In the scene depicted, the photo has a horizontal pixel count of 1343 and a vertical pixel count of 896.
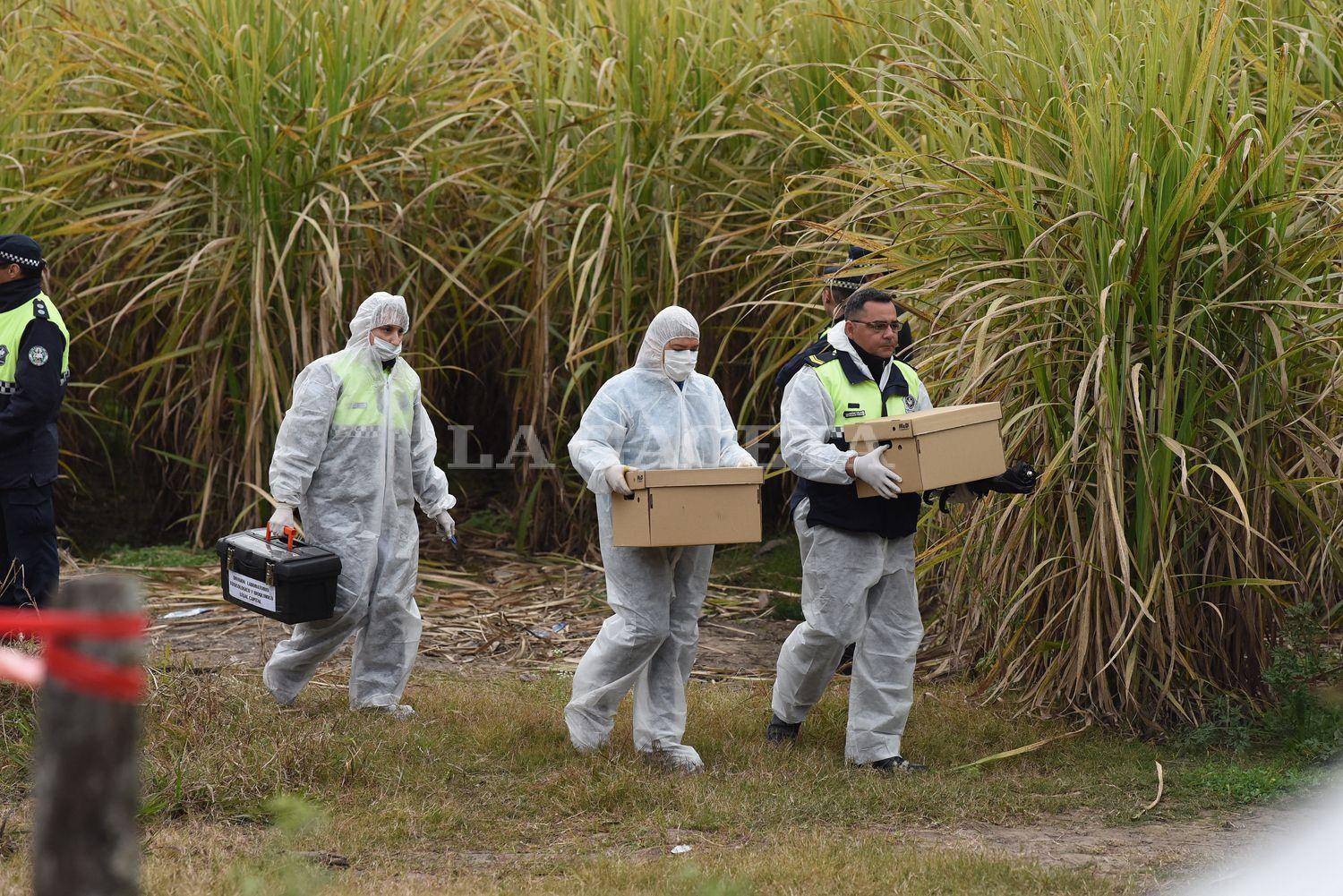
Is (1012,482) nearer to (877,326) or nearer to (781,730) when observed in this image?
(877,326)

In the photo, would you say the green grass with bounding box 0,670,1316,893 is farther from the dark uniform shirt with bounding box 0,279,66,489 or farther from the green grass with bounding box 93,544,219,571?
the green grass with bounding box 93,544,219,571

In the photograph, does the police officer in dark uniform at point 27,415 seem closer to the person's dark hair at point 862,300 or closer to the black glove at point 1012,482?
the person's dark hair at point 862,300

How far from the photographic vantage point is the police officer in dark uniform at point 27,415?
239 inches

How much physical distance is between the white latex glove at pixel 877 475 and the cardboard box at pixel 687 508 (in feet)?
1.19

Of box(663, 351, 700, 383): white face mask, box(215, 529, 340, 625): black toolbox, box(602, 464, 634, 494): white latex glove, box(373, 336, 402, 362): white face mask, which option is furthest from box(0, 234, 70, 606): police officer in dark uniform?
box(663, 351, 700, 383): white face mask

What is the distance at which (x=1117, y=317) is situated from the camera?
18.4ft

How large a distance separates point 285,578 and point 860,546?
215cm

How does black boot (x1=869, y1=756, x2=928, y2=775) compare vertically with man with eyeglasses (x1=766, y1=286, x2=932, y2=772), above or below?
below

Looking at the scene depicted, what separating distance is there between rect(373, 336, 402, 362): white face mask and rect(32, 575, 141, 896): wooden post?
3.98 m

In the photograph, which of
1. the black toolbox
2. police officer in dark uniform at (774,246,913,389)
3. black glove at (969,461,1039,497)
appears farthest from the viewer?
police officer in dark uniform at (774,246,913,389)

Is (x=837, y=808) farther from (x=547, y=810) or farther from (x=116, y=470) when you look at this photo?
(x=116, y=470)

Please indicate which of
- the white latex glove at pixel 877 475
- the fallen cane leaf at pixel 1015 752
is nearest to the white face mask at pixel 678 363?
the white latex glove at pixel 877 475

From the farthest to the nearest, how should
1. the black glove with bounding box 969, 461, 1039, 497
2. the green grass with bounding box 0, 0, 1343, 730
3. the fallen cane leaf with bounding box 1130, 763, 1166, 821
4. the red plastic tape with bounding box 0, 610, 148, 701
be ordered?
the green grass with bounding box 0, 0, 1343, 730
the black glove with bounding box 969, 461, 1039, 497
the fallen cane leaf with bounding box 1130, 763, 1166, 821
the red plastic tape with bounding box 0, 610, 148, 701

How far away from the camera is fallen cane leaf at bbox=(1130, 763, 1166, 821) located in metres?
5.01
